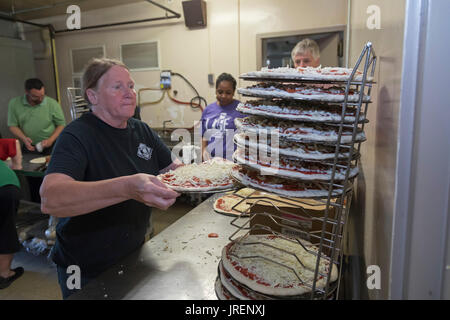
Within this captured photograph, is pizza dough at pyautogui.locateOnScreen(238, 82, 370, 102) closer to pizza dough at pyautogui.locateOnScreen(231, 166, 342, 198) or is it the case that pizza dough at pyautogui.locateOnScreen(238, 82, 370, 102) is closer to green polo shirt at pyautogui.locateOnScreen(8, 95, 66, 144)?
pizza dough at pyautogui.locateOnScreen(231, 166, 342, 198)

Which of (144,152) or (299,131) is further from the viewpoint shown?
(144,152)

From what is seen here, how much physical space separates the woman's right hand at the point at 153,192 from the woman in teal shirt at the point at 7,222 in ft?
7.70

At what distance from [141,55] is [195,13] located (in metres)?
1.18

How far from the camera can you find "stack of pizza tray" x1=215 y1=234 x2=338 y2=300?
0.87 metres

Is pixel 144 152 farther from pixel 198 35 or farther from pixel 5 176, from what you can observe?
pixel 198 35

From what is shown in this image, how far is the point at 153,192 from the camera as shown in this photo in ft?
3.13

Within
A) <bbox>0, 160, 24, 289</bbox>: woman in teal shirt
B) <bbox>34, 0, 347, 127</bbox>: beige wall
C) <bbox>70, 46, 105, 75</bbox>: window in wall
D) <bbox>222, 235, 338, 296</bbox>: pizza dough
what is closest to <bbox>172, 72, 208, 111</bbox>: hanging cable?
<bbox>34, 0, 347, 127</bbox>: beige wall

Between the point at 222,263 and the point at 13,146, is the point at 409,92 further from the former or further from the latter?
the point at 13,146

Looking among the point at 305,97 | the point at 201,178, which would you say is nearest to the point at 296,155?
the point at 305,97

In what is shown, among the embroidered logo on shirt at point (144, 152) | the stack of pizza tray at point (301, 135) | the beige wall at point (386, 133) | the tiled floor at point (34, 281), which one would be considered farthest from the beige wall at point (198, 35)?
the stack of pizza tray at point (301, 135)

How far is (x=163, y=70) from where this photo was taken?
15.9ft

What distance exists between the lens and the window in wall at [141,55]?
4.88m

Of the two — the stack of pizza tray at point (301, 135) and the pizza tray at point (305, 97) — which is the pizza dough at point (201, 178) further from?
the pizza tray at point (305, 97)
